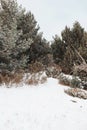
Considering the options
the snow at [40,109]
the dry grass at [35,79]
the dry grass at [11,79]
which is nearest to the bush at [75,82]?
the dry grass at [35,79]

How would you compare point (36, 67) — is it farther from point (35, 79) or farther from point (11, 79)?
point (11, 79)

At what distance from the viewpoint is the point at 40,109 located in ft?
31.6

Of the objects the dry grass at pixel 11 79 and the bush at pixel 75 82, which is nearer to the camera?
the dry grass at pixel 11 79

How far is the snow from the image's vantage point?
8.52 m

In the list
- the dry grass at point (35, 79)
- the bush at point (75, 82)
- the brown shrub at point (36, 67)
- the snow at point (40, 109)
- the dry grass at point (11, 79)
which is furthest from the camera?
the bush at point (75, 82)

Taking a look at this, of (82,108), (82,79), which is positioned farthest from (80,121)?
(82,79)

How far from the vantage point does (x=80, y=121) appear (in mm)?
9312

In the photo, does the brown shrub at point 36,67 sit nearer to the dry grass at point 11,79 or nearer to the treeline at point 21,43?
the treeline at point 21,43

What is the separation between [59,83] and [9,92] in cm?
363

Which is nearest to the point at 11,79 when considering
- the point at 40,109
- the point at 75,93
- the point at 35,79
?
the point at 35,79

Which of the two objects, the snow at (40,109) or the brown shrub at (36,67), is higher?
the brown shrub at (36,67)

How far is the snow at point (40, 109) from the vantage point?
852cm

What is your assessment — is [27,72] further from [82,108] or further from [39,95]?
[82,108]

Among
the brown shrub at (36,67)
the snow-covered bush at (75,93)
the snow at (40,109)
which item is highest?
the brown shrub at (36,67)
